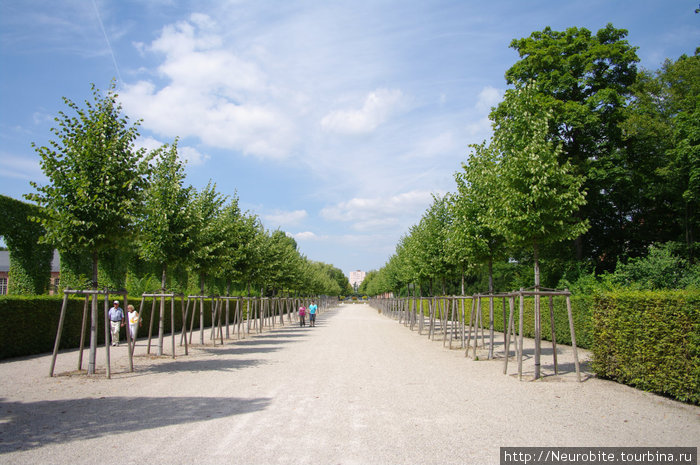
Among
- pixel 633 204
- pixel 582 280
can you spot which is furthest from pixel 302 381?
pixel 633 204

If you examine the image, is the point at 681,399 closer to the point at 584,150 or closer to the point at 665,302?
the point at 665,302

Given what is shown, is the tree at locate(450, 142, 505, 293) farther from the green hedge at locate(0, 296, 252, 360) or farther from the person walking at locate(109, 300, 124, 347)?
the green hedge at locate(0, 296, 252, 360)

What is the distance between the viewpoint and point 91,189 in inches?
Result: 412

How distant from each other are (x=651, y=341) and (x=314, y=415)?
6.27 metres

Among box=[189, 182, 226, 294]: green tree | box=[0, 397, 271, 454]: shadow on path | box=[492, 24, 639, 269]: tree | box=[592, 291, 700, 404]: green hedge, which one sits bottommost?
box=[0, 397, 271, 454]: shadow on path

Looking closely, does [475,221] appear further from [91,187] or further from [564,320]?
[91,187]

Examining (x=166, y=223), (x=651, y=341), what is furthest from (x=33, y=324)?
(x=651, y=341)

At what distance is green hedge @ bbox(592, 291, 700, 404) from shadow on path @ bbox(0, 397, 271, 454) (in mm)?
6875

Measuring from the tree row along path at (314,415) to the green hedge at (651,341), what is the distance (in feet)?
1.07

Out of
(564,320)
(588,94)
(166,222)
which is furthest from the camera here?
(588,94)

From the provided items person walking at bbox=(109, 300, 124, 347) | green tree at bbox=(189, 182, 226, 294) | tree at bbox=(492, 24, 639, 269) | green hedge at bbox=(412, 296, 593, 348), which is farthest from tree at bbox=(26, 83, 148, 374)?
tree at bbox=(492, 24, 639, 269)

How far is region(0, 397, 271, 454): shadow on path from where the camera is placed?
19.1 ft

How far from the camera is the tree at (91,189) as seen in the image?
34.0 ft

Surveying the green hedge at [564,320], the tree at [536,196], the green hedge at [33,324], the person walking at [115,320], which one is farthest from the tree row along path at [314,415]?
the person walking at [115,320]
